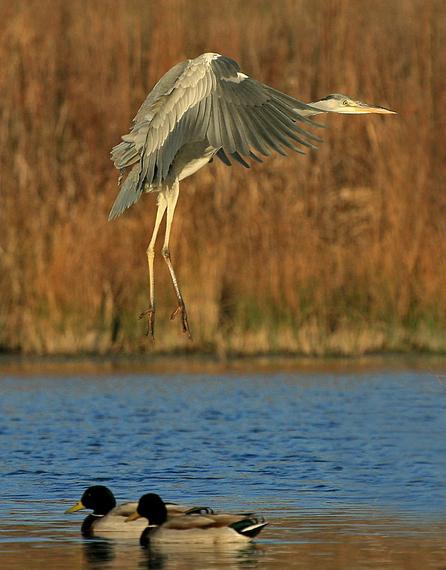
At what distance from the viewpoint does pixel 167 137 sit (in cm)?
950

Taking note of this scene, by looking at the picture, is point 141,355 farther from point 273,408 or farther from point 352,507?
point 352,507

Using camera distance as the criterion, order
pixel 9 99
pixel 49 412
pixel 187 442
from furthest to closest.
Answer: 1. pixel 9 99
2. pixel 49 412
3. pixel 187 442

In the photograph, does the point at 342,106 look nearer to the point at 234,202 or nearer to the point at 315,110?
the point at 315,110

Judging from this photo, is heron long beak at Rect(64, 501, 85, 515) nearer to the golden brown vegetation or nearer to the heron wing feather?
the heron wing feather

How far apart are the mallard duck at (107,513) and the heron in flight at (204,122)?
1017 mm

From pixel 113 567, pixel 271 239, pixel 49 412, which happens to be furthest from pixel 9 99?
pixel 113 567

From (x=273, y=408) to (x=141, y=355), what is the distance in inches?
98.0

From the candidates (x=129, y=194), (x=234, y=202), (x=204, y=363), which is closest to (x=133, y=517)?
(x=129, y=194)

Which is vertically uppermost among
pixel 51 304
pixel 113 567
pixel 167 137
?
pixel 167 137

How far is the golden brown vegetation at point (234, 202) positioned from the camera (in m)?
15.5

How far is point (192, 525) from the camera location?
26.7 feet

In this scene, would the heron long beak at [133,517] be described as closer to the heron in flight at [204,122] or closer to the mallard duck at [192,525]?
the mallard duck at [192,525]

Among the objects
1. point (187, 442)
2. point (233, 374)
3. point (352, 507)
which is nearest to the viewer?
point (352, 507)

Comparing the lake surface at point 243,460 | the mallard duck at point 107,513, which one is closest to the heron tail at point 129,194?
the lake surface at point 243,460
